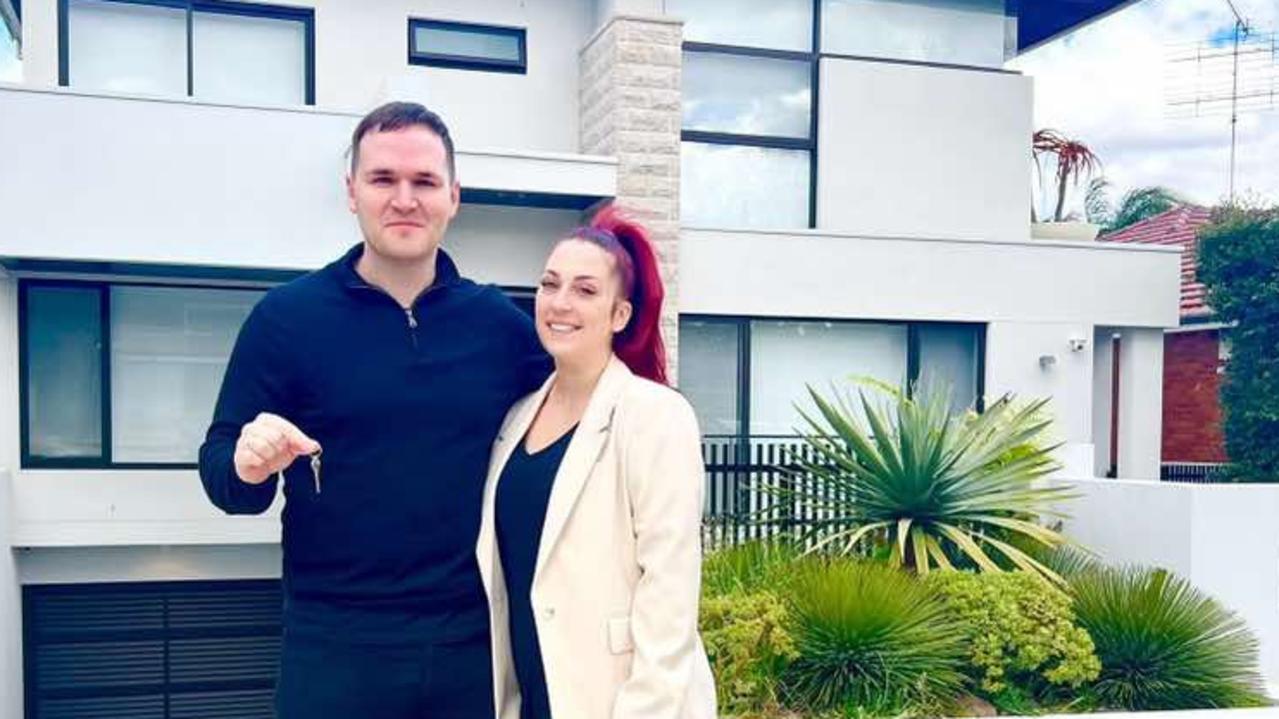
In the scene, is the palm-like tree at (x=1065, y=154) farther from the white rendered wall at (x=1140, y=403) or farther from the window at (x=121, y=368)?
the window at (x=121, y=368)

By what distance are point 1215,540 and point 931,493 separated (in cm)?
201

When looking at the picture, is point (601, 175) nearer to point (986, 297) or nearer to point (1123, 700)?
point (986, 297)

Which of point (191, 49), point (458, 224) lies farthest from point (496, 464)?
point (191, 49)

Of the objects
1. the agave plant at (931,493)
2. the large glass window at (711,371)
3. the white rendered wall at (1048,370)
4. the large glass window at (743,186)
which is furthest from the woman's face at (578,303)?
the white rendered wall at (1048,370)

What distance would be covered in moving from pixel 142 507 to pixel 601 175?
15.4 ft

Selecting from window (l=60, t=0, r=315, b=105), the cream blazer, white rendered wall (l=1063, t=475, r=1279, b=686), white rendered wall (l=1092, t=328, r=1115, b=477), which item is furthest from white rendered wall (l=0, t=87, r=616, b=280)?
white rendered wall (l=1092, t=328, r=1115, b=477)

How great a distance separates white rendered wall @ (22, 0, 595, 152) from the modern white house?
0.09ft

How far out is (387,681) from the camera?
2184 millimetres

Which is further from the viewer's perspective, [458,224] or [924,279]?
[924,279]

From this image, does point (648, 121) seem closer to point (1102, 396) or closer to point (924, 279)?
point (924, 279)

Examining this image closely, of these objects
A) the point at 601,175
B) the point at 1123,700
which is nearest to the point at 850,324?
the point at 601,175

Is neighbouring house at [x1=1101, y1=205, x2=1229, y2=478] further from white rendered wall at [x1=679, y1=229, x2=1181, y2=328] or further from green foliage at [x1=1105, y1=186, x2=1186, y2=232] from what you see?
green foliage at [x1=1105, y1=186, x2=1186, y2=232]

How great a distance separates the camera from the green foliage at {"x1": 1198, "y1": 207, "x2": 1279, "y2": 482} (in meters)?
10.9

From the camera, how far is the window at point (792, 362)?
9.38 m
